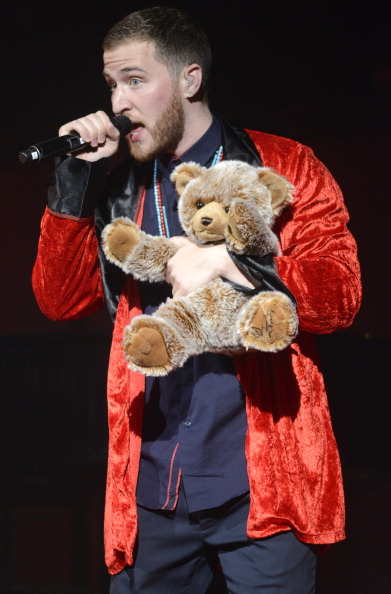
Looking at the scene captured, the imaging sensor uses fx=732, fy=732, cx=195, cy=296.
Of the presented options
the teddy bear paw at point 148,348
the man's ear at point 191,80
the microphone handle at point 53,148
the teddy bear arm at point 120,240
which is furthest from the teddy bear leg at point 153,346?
the man's ear at point 191,80

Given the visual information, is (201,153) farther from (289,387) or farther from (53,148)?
(289,387)

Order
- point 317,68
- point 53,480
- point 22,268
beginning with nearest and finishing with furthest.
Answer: point 317,68
point 53,480
point 22,268

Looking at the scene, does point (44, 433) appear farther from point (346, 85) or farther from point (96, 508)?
point (346, 85)

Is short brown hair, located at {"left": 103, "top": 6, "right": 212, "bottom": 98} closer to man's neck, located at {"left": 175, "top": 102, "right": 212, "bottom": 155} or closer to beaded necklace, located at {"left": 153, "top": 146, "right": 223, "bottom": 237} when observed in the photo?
man's neck, located at {"left": 175, "top": 102, "right": 212, "bottom": 155}

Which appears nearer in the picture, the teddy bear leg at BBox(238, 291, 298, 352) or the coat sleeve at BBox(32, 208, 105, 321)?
the teddy bear leg at BBox(238, 291, 298, 352)

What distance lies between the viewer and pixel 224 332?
3.79 feet

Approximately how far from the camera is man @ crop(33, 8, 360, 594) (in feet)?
4.34

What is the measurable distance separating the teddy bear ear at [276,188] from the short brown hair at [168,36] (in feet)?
1.42

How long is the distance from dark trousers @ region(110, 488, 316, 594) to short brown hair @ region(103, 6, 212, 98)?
2.91 feet

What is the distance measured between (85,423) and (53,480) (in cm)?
25

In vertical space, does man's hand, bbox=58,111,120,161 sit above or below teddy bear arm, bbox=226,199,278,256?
above

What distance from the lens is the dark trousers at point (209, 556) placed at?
1.33 metres

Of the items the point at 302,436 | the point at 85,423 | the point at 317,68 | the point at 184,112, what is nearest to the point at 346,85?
the point at 317,68

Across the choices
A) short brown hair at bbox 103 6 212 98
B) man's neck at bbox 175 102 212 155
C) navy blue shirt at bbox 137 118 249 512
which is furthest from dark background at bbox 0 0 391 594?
navy blue shirt at bbox 137 118 249 512
